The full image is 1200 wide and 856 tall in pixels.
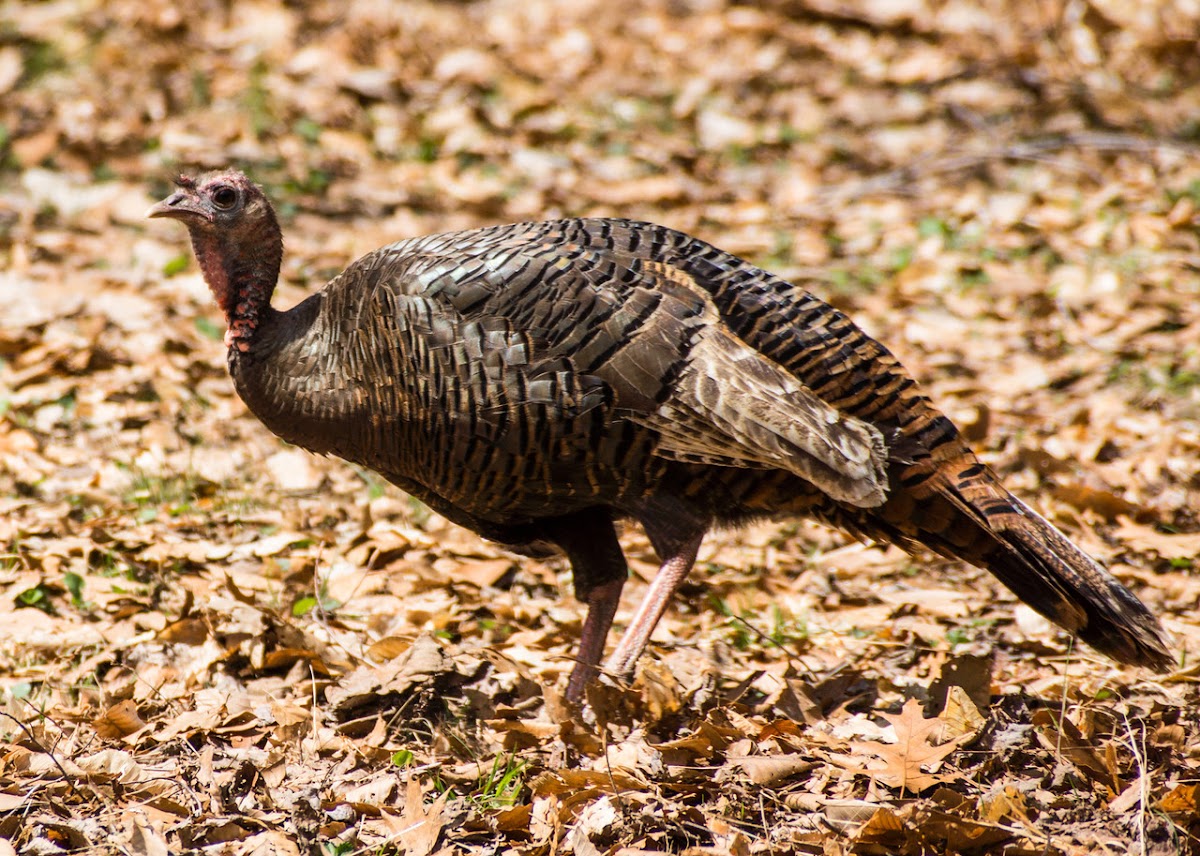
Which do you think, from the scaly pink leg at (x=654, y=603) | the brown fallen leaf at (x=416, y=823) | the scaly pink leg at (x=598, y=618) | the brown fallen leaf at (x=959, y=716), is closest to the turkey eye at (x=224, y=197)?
the scaly pink leg at (x=598, y=618)

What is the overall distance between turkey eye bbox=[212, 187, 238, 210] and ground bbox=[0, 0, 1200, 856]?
1259 mm

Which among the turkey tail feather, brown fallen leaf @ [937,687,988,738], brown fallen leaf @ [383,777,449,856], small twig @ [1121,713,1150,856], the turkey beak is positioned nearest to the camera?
small twig @ [1121,713,1150,856]

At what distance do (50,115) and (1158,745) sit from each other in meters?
7.35

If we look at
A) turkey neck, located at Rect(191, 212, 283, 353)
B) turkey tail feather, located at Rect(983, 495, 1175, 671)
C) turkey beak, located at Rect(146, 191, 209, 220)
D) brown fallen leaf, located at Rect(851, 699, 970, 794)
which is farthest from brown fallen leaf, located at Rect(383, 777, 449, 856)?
turkey beak, located at Rect(146, 191, 209, 220)

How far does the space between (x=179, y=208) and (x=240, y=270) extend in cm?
28

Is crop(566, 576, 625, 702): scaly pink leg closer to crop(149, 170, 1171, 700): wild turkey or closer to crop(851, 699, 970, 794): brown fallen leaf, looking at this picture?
crop(149, 170, 1171, 700): wild turkey

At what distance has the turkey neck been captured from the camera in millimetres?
4328

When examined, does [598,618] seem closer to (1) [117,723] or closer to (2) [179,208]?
(1) [117,723]

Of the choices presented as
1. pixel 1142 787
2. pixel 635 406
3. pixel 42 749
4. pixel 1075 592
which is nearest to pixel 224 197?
pixel 635 406

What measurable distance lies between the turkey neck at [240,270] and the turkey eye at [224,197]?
0.09 meters

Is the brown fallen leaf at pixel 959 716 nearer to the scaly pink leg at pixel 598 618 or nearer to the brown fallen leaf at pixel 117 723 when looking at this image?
the scaly pink leg at pixel 598 618

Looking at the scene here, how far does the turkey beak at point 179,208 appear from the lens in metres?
4.27

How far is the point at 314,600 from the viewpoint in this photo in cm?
466

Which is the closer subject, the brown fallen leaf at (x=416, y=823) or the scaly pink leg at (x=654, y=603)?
the brown fallen leaf at (x=416, y=823)
